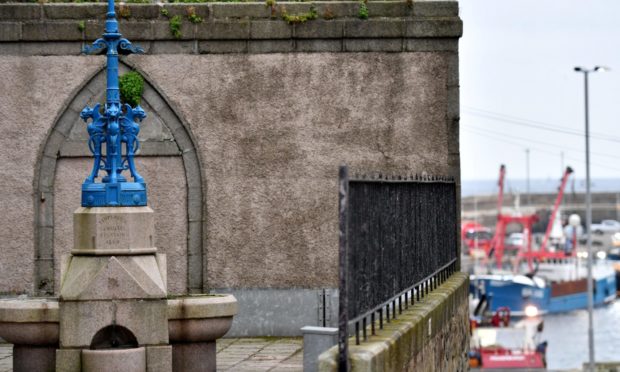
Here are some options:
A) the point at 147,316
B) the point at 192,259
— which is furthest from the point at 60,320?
the point at 192,259

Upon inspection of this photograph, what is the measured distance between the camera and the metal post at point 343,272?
9.78 metres

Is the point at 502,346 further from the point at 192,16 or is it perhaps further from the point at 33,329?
the point at 33,329

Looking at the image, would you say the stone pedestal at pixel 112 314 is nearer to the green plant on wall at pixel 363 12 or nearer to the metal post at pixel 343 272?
the metal post at pixel 343 272

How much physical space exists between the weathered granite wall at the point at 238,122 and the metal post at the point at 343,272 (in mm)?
8876

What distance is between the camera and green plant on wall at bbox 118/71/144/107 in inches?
734

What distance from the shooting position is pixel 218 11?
1903 cm

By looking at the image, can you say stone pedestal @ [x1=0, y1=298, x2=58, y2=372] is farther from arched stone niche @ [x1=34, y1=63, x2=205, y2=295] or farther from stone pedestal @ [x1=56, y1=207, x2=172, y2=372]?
arched stone niche @ [x1=34, y1=63, x2=205, y2=295]

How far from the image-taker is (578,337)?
10056 cm

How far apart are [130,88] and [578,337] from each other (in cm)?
8467

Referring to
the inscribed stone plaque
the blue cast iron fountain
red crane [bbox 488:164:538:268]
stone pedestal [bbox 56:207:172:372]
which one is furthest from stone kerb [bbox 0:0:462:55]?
red crane [bbox 488:164:538:268]

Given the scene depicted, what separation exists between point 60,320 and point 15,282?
5363mm

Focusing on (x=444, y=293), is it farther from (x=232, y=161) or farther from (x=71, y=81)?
→ (x=71, y=81)

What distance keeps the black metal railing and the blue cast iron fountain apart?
2.28 meters

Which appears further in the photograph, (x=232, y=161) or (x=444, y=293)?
(x=232, y=161)
